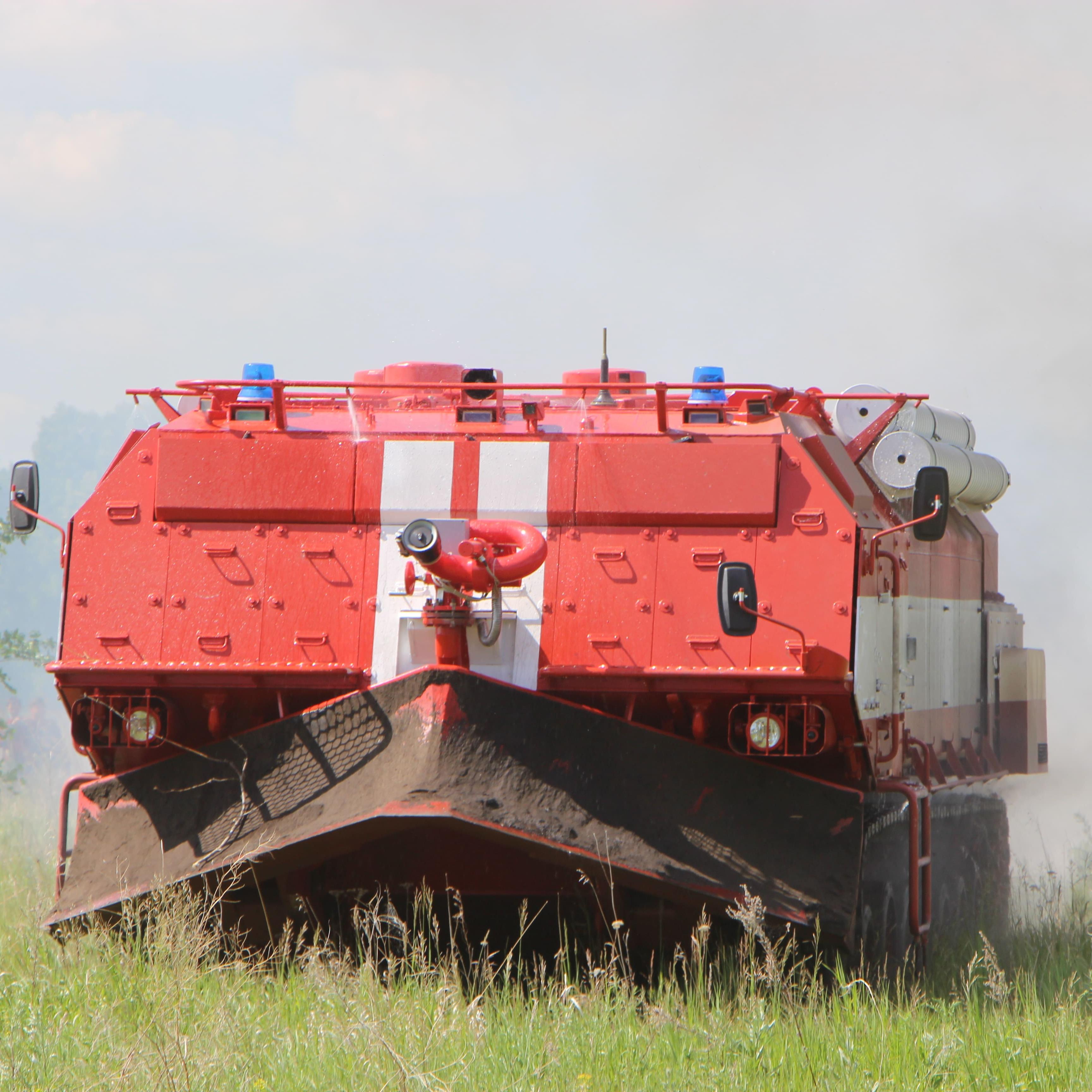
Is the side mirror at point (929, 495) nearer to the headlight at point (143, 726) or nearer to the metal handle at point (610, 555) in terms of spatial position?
the metal handle at point (610, 555)

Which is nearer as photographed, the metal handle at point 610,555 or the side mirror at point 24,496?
the metal handle at point 610,555

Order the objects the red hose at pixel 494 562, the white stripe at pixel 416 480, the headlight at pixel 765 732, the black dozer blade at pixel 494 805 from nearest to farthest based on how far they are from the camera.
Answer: the black dozer blade at pixel 494 805 → the red hose at pixel 494 562 → the headlight at pixel 765 732 → the white stripe at pixel 416 480

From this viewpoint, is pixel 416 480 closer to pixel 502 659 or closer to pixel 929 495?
pixel 502 659

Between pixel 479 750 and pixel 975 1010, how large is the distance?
2321 millimetres

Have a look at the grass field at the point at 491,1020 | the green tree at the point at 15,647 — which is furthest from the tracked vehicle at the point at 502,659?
the green tree at the point at 15,647

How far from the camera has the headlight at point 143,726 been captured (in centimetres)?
732

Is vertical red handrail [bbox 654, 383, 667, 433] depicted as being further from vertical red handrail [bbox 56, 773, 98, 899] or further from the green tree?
the green tree

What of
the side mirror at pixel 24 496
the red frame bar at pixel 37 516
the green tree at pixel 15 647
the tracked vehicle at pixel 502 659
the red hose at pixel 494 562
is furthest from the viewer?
the green tree at pixel 15 647

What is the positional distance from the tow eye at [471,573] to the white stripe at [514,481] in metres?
0.40

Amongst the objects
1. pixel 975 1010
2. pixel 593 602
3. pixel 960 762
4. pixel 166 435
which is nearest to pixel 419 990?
pixel 593 602

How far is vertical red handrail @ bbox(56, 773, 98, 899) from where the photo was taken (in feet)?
24.9

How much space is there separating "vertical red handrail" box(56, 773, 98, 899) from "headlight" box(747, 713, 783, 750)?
10.0 feet

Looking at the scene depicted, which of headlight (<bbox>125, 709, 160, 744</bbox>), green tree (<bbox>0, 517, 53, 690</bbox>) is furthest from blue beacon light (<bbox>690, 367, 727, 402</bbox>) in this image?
green tree (<bbox>0, 517, 53, 690</bbox>)

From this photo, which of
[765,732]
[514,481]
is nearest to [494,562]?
[514,481]
